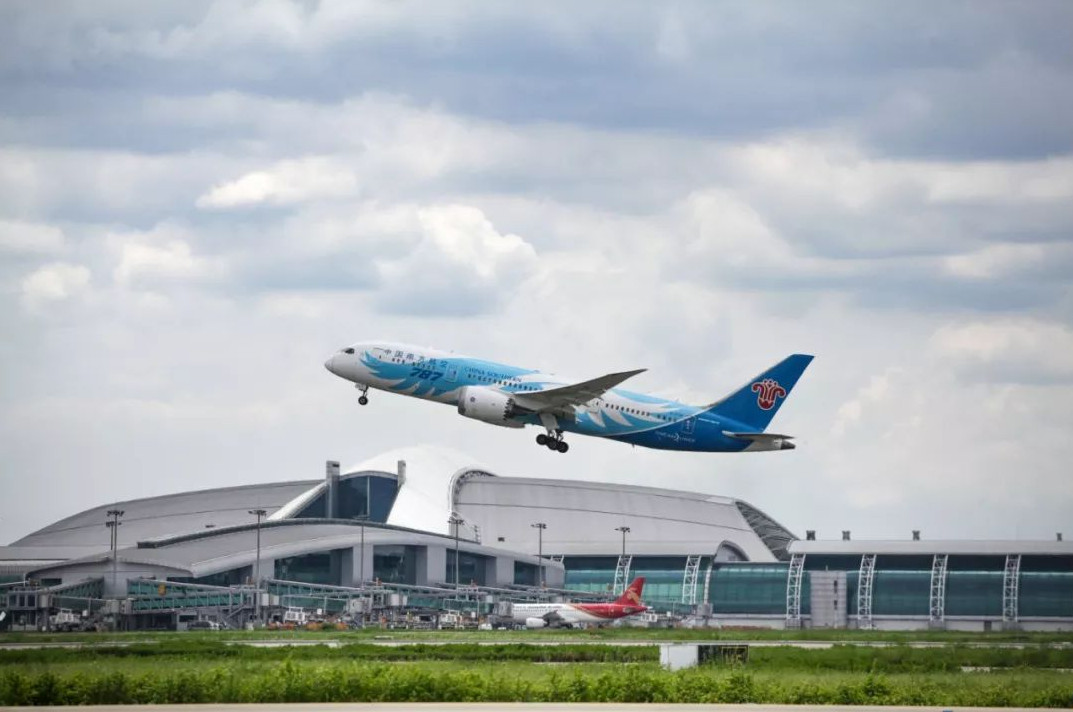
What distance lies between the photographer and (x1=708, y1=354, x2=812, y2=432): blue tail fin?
319ft

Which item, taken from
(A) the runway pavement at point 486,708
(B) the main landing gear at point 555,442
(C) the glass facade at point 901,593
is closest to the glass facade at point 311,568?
(C) the glass facade at point 901,593

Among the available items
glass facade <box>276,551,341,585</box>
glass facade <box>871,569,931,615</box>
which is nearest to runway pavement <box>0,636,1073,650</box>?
glass facade <box>871,569,931,615</box>

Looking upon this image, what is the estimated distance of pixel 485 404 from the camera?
9319 cm

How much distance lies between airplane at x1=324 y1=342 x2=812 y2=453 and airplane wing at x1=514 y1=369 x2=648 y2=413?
0.06 meters

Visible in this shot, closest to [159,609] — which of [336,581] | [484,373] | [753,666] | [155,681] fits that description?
[336,581]

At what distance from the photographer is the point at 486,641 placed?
108 m

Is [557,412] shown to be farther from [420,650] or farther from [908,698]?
[908,698]

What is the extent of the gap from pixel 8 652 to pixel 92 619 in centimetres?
6405

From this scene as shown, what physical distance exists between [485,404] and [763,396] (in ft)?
58.3

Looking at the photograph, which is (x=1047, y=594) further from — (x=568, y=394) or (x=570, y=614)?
(x=568, y=394)

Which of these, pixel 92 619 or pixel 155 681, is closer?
pixel 155 681

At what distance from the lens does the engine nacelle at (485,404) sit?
93062 mm

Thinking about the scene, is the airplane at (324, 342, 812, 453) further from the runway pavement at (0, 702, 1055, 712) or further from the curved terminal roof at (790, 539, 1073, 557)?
the curved terminal roof at (790, 539, 1073, 557)

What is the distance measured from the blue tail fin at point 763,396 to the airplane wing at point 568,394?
7.48 m
